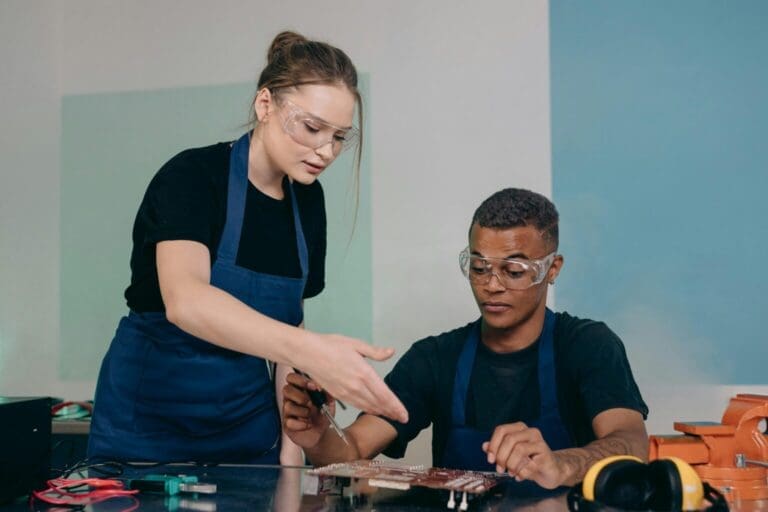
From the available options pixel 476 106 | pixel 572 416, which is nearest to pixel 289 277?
pixel 572 416

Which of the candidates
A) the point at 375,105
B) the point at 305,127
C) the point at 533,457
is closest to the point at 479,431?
the point at 533,457

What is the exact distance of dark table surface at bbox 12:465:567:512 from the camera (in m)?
1.48

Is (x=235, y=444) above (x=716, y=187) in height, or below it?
below

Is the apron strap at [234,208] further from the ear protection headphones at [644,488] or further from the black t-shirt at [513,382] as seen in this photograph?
the ear protection headphones at [644,488]

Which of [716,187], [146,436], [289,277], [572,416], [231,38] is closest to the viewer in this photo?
[146,436]

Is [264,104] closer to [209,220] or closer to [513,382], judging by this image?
[209,220]

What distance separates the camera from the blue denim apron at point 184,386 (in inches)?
79.4

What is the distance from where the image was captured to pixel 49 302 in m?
3.91

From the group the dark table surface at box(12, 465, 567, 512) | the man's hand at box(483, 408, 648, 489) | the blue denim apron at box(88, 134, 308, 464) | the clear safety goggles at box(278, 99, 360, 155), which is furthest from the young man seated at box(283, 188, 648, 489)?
the clear safety goggles at box(278, 99, 360, 155)

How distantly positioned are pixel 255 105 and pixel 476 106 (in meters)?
1.62

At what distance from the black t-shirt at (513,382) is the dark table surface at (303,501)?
27.2 inches

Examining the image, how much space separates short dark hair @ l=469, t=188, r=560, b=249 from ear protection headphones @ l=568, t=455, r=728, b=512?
1.30m

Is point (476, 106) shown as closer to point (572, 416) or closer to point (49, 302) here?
point (572, 416)

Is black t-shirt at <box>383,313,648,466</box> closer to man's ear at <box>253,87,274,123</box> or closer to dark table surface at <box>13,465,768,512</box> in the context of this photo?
dark table surface at <box>13,465,768,512</box>
